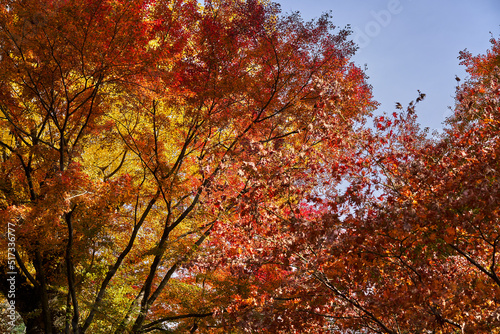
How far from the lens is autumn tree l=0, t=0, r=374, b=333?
22.8 feet

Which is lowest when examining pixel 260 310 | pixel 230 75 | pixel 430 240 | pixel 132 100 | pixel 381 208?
pixel 260 310

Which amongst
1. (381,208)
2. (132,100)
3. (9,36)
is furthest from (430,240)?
(9,36)

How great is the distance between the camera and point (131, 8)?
298 inches

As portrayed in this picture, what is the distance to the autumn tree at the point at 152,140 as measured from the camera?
6.96 m

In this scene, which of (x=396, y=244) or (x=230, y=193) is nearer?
(x=396, y=244)

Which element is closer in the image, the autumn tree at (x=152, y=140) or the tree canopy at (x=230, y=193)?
the tree canopy at (x=230, y=193)

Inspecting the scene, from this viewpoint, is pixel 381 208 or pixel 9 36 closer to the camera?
pixel 381 208

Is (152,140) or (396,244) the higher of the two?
(152,140)

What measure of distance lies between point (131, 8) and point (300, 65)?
4054 millimetres

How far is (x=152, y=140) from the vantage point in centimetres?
855

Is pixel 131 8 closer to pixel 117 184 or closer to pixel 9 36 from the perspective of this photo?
pixel 9 36

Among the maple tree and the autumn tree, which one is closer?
the maple tree

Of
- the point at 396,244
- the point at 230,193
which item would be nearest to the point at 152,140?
the point at 230,193

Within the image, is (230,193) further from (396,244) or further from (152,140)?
(396,244)
